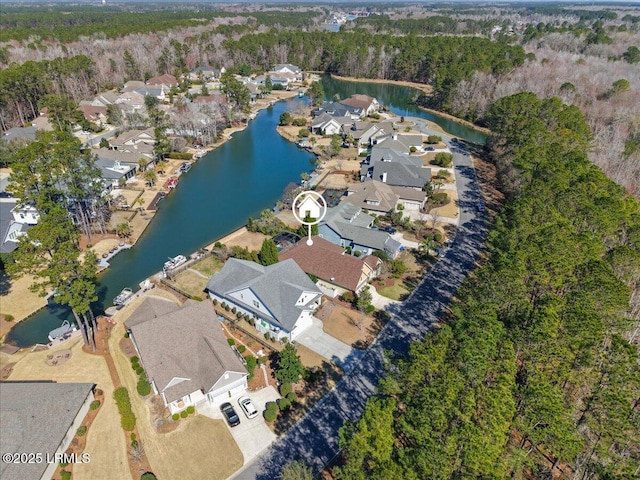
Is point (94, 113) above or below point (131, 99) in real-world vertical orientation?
below

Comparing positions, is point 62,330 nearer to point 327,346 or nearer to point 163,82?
point 327,346

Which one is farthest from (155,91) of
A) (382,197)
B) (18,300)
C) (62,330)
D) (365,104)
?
(62,330)

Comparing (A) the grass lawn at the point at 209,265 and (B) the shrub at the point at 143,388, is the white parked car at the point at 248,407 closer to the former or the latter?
(B) the shrub at the point at 143,388

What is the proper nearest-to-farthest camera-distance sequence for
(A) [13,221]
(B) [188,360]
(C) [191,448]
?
(C) [191,448], (B) [188,360], (A) [13,221]

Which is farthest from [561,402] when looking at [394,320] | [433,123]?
[433,123]

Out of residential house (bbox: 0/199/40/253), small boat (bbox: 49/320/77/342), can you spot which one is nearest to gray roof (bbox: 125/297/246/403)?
small boat (bbox: 49/320/77/342)

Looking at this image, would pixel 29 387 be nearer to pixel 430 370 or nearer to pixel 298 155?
pixel 430 370
